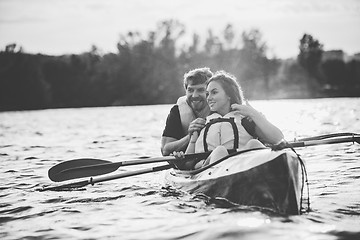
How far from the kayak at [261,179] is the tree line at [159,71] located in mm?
49120

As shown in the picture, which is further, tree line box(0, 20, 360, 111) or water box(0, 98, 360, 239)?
tree line box(0, 20, 360, 111)

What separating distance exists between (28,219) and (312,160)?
216 inches

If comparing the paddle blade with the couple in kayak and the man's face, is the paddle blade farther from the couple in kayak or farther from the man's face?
the man's face

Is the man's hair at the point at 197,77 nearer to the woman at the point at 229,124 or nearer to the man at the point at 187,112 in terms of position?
the man at the point at 187,112

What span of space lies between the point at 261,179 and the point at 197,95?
6.93ft

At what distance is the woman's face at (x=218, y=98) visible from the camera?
17.7 ft

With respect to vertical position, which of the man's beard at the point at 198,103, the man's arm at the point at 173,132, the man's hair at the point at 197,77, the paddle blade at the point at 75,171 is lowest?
the paddle blade at the point at 75,171

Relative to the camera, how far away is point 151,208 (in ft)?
16.9

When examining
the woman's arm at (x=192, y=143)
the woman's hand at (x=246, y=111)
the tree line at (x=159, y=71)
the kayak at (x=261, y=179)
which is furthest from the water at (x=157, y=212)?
the tree line at (x=159, y=71)

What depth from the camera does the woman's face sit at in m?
5.41

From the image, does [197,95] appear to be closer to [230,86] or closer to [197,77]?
[197,77]

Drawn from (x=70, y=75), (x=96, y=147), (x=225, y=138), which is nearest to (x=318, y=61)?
(x=70, y=75)

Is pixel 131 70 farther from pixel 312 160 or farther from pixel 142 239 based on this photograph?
pixel 142 239

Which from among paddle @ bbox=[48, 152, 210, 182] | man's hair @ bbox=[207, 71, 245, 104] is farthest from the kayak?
paddle @ bbox=[48, 152, 210, 182]
